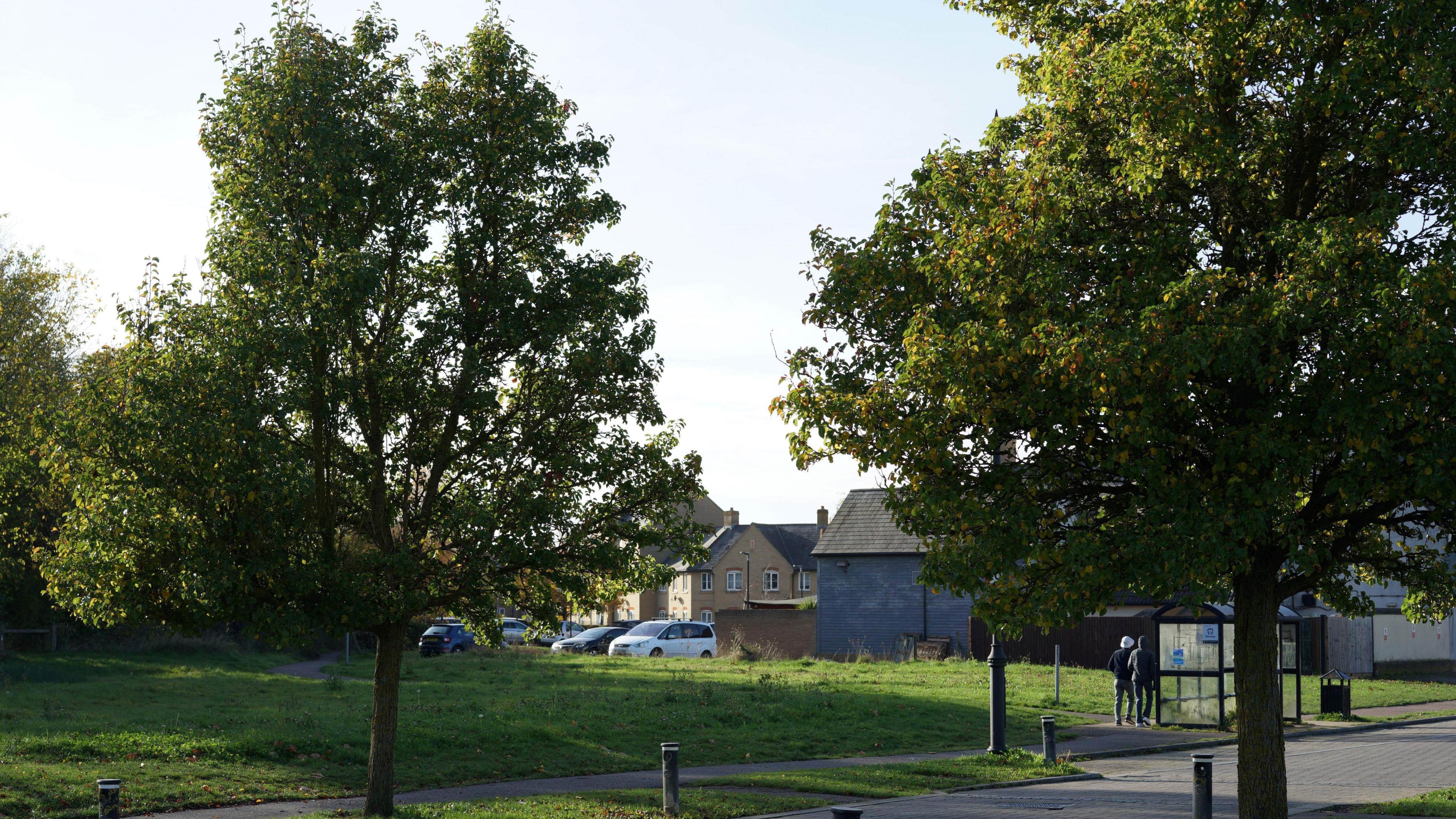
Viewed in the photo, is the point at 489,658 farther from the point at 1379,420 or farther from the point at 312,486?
the point at 1379,420

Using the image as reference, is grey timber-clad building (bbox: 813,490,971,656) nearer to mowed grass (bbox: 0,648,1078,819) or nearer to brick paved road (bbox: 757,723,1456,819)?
mowed grass (bbox: 0,648,1078,819)

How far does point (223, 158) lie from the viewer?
12.2m

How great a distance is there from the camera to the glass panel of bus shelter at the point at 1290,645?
24.9 metres

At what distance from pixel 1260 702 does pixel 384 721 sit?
8110mm

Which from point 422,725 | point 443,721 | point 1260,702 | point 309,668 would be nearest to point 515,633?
point 309,668

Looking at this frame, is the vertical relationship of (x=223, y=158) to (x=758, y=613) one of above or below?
above

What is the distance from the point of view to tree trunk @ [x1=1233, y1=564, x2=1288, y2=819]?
10562 millimetres

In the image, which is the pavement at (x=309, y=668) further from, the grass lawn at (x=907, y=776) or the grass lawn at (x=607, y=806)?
the grass lawn at (x=607, y=806)

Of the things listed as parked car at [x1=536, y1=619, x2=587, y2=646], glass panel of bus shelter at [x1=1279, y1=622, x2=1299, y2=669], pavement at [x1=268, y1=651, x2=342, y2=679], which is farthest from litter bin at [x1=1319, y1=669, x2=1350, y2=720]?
parked car at [x1=536, y1=619, x2=587, y2=646]

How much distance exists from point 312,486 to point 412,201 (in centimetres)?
317

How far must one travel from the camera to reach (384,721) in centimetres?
1233

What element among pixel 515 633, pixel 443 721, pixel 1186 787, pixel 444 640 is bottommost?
pixel 515 633

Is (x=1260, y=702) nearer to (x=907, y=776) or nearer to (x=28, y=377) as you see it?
(x=907, y=776)

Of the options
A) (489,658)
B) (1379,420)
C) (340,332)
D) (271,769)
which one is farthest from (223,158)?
(489,658)
